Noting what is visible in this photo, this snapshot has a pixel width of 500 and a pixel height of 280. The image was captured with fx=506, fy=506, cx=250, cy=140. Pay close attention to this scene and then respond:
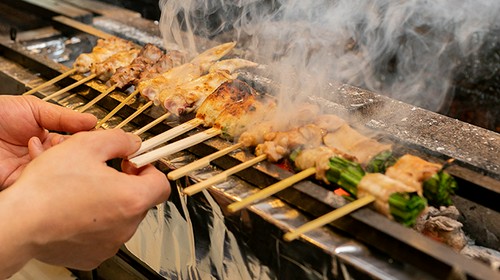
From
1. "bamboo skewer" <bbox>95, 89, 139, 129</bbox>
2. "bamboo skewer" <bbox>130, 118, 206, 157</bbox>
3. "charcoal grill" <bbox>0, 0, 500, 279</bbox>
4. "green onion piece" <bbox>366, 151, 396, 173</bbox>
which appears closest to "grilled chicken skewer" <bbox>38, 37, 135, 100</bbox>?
"charcoal grill" <bbox>0, 0, 500, 279</bbox>

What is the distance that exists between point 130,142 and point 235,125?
65 centimetres

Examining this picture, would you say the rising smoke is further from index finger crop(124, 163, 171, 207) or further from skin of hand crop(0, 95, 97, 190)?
index finger crop(124, 163, 171, 207)

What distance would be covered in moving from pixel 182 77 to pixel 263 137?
3.81ft

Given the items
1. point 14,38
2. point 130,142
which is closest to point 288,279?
point 130,142

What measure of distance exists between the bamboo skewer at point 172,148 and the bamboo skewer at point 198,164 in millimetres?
159

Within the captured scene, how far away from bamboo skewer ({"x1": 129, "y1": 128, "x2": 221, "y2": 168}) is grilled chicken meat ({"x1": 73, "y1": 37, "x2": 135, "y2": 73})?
1.61 meters

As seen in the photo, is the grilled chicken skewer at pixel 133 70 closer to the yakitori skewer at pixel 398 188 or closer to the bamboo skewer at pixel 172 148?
the bamboo skewer at pixel 172 148

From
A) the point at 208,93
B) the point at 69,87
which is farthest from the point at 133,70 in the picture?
the point at 208,93

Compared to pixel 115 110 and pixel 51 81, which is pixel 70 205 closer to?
pixel 115 110

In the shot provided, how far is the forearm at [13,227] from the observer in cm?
208

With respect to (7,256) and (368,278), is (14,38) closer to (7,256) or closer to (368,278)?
(7,256)

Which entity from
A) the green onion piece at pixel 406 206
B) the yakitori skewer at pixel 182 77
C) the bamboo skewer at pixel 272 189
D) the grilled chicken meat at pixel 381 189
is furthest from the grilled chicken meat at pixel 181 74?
the green onion piece at pixel 406 206

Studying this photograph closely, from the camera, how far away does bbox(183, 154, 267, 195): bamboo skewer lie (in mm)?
2290

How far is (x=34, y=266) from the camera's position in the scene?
4395mm
